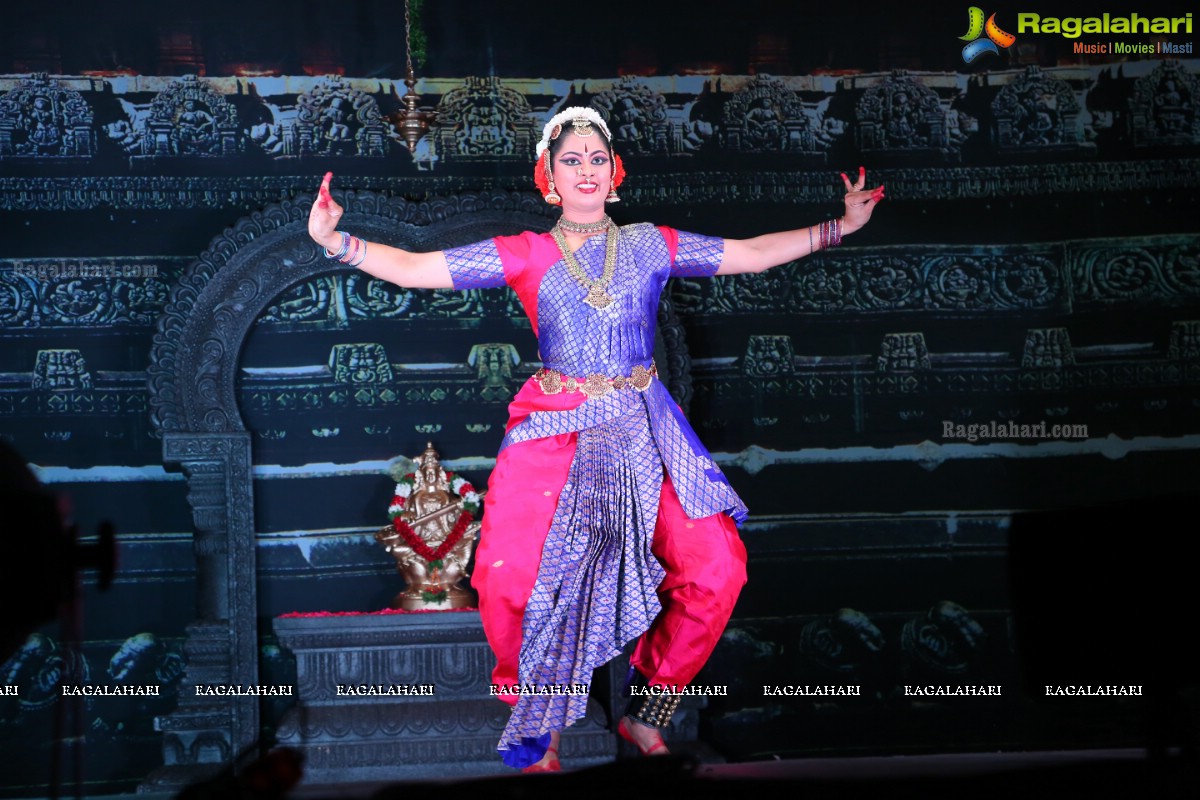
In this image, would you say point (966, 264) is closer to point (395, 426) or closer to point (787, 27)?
point (787, 27)

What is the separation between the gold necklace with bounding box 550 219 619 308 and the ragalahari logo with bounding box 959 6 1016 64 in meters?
1.95

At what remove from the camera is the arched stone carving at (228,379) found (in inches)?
183

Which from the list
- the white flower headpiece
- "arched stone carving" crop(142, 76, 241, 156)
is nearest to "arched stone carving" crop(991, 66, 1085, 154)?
the white flower headpiece

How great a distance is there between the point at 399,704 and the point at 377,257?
4.96ft

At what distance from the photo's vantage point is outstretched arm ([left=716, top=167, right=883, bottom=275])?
412 cm

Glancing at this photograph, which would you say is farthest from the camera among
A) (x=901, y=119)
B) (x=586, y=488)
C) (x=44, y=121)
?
(x=901, y=119)

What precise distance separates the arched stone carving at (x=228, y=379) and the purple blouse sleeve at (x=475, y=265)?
0.75m

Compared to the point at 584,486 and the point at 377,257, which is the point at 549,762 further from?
the point at 377,257

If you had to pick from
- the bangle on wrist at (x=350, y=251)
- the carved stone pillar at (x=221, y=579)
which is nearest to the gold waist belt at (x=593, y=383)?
the bangle on wrist at (x=350, y=251)

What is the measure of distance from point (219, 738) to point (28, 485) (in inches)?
88.6

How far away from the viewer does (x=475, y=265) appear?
4.01 m

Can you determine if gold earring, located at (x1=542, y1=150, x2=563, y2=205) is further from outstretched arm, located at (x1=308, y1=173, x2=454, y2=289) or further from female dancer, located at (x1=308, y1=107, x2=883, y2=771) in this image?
outstretched arm, located at (x1=308, y1=173, x2=454, y2=289)

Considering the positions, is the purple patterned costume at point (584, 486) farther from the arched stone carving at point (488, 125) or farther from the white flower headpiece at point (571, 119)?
the arched stone carving at point (488, 125)

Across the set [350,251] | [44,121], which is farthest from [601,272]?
[44,121]
